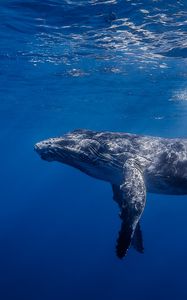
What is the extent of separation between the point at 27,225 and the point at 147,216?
21685 millimetres

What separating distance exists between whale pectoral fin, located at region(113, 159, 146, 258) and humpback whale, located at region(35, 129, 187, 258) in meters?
0.04

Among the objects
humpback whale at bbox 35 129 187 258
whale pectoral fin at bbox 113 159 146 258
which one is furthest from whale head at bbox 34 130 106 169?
whale pectoral fin at bbox 113 159 146 258

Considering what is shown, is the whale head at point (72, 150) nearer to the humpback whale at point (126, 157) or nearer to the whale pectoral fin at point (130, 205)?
the humpback whale at point (126, 157)

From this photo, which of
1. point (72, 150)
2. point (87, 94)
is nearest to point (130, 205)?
point (72, 150)

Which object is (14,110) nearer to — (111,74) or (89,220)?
(111,74)

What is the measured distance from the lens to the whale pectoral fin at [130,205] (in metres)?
7.30

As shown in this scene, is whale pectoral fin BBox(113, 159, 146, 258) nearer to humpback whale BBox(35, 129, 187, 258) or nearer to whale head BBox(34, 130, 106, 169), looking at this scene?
humpback whale BBox(35, 129, 187, 258)

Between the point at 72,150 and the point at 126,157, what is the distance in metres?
1.66

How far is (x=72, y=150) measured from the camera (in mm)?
9773

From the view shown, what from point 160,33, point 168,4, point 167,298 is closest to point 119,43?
point 160,33

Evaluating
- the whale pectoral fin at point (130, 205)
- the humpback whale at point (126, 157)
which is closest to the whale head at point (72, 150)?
the humpback whale at point (126, 157)

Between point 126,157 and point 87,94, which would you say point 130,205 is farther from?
point 87,94

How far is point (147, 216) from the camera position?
58.7m

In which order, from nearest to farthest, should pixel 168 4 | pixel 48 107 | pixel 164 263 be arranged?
pixel 168 4, pixel 164 263, pixel 48 107
